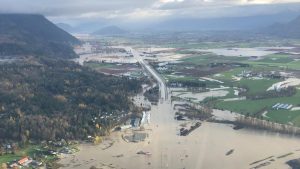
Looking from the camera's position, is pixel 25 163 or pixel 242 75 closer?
pixel 25 163

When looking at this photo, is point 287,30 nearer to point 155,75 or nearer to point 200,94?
point 155,75

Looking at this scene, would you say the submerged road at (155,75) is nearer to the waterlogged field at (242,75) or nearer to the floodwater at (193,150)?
the waterlogged field at (242,75)

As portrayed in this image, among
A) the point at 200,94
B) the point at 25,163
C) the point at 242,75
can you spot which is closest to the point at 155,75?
the point at 242,75

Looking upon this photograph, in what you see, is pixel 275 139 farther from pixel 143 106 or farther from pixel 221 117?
pixel 143 106

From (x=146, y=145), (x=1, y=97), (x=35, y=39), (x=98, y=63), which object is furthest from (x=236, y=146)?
(x=35, y=39)

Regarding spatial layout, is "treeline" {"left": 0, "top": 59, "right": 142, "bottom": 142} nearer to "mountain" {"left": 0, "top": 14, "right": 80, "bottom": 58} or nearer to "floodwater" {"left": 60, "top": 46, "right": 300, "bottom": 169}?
"floodwater" {"left": 60, "top": 46, "right": 300, "bottom": 169}

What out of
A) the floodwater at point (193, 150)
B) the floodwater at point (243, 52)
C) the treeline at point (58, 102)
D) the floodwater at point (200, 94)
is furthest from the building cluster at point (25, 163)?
the floodwater at point (243, 52)
